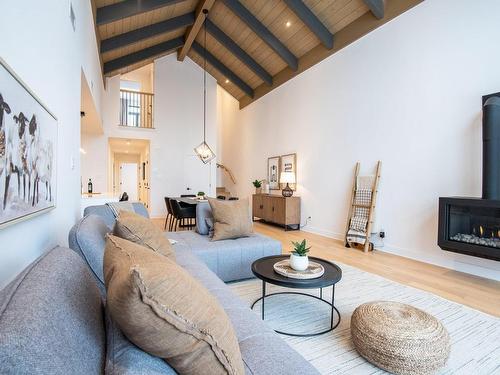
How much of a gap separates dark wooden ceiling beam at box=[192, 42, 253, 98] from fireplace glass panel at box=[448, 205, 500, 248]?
259 inches

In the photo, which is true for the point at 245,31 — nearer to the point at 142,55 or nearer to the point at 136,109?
the point at 142,55

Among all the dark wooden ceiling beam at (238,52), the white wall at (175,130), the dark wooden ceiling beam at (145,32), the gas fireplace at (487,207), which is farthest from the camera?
the white wall at (175,130)

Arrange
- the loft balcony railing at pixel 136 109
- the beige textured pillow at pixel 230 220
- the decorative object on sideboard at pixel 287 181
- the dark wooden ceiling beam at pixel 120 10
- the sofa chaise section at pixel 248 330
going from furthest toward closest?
the loft balcony railing at pixel 136 109, the decorative object on sideboard at pixel 287 181, the dark wooden ceiling beam at pixel 120 10, the beige textured pillow at pixel 230 220, the sofa chaise section at pixel 248 330

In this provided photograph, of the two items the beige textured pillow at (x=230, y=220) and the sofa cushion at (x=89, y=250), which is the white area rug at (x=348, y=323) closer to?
the beige textured pillow at (x=230, y=220)

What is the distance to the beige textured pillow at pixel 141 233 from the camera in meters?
1.66

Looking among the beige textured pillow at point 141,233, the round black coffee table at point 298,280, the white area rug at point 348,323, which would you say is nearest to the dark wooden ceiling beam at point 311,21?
the white area rug at point 348,323

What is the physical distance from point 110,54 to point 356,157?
18.6 feet

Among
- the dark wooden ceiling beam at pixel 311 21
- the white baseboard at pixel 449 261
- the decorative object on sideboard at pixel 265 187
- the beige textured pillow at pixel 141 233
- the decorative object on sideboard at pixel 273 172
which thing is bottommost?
the white baseboard at pixel 449 261

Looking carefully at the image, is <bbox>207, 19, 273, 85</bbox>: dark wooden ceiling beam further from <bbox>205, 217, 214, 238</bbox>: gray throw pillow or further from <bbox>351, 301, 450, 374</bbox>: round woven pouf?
<bbox>351, 301, 450, 374</bbox>: round woven pouf

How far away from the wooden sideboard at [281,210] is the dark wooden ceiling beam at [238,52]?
3.24 meters

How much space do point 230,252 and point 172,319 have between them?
228 centimetres

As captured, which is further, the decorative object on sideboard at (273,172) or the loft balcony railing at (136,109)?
the loft balcony railing at (136,109)

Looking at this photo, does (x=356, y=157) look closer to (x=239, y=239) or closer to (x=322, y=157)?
(x=322, y=157)

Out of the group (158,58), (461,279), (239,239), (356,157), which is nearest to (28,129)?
(239,239)
